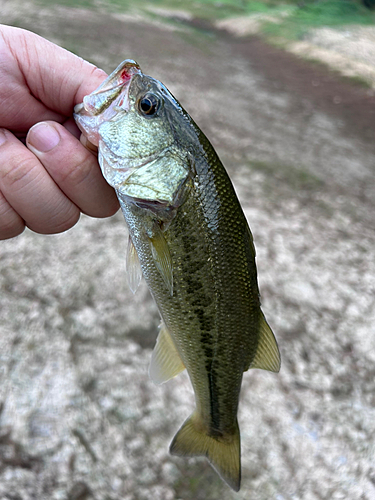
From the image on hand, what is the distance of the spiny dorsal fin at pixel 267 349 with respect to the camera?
1.80 meters

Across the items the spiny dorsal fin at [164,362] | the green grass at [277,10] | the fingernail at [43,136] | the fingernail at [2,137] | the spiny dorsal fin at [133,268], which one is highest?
the fingernail at [43,136]

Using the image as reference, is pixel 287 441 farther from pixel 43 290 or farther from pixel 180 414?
pixel 43 290

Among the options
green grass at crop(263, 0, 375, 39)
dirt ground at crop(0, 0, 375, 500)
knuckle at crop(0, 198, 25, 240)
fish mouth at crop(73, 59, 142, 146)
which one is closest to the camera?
fish mouth at crop(73, 59, 142, 146)

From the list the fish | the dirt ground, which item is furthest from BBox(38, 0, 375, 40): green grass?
the fish

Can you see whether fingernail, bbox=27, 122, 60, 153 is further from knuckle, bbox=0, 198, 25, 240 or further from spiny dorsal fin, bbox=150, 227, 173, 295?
spiny dorsal fin, bbox=150, 227, 173, 295

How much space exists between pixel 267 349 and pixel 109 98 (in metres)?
1.28

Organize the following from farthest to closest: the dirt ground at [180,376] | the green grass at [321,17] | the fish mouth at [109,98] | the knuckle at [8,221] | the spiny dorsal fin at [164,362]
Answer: the green grass at [321,17], the dirt ground at [180,376], the spiny dorsal fin at [164,362], the knuckle at [8,221], the fish mouth at [109,98]

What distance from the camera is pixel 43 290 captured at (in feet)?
12.3

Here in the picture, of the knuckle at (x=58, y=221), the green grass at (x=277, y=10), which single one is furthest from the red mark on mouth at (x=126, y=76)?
the green grass at (x=277, y=10)

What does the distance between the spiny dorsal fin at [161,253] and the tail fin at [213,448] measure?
897 millimetres

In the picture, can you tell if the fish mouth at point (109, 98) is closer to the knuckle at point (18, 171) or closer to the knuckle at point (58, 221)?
the knuckle at point (18, 171)

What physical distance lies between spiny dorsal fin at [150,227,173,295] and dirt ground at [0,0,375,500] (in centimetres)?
194

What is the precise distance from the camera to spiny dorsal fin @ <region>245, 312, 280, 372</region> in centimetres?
180

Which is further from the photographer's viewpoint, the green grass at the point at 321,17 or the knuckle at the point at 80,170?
the green grass at the point at 321,17
